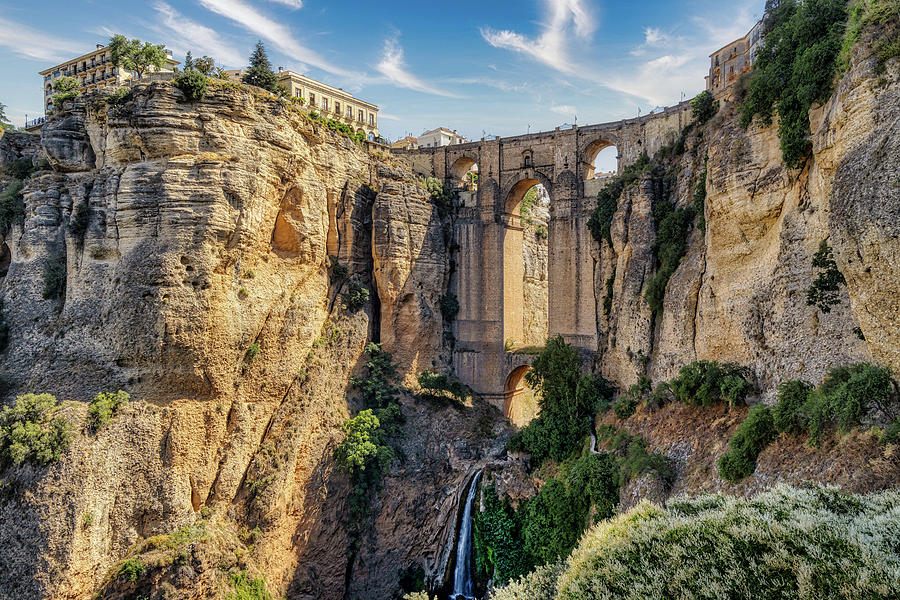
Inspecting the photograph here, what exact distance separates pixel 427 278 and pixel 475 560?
48.6 feet

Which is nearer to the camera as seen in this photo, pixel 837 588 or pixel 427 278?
pixel 837 588

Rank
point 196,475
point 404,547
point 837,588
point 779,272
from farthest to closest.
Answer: point 404,547 < point 196,475 < point 779,272 < point 837,588

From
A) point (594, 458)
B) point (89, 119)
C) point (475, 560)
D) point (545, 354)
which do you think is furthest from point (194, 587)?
point (89, 119)

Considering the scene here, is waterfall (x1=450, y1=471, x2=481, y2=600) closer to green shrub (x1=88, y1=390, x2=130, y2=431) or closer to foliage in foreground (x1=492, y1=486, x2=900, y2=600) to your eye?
foliage in foreground (x1=492, y1=486, x2=900, y2=600)

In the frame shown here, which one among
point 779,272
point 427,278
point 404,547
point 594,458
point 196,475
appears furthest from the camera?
point 427,278

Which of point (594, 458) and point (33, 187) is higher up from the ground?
point (33, 187)

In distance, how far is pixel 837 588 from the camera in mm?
6684

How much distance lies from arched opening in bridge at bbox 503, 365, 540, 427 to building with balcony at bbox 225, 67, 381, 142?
17.8 m

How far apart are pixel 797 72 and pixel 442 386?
68.8 ft

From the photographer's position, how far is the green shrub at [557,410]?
76.1 ft

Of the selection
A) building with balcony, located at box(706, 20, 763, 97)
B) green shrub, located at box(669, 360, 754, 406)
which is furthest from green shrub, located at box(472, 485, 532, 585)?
building with balcony, located at box(706, 20, 763, 97)

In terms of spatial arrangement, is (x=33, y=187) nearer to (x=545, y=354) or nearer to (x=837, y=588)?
(x=545, y=354)

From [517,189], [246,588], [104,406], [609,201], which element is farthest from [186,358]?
[517,189]

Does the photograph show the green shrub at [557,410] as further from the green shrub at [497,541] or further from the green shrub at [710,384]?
the green shrub at [710,384]
